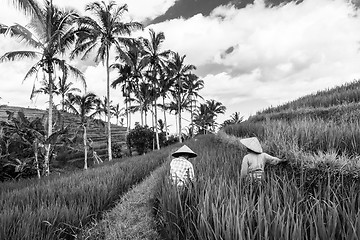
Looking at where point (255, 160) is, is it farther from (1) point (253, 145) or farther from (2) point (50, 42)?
(2) point (50, 42)

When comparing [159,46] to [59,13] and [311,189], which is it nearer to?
[59,13]

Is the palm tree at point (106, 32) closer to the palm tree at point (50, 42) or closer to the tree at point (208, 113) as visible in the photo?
the palm tree at point (50, 42)

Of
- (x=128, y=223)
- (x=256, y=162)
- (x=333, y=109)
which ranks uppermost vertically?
(x=333, y=109)

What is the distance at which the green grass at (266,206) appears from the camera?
1.53 meters

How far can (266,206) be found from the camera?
1.77 m

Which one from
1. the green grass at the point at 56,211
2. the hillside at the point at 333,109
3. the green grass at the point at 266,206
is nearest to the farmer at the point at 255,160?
the green grass at the point at 266,206

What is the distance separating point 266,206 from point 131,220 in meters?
2.89

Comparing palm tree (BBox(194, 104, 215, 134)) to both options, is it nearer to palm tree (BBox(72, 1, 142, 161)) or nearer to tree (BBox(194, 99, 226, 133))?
tree (BBox(194, 99, 226, 133))

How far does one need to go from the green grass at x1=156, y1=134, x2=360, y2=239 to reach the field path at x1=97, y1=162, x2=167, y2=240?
0.46 metres

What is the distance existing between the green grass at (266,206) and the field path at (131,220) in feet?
1.50

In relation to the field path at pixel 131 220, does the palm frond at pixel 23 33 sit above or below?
above

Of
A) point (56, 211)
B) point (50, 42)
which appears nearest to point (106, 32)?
point (50, 42)

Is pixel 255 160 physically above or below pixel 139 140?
below

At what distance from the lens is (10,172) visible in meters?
12.8
